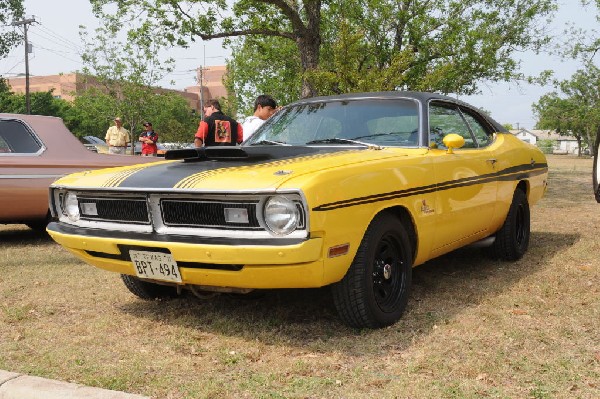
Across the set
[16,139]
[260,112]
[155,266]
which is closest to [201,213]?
[155,266]

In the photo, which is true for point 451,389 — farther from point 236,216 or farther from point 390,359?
point 236,216

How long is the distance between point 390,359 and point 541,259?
311 centimetres

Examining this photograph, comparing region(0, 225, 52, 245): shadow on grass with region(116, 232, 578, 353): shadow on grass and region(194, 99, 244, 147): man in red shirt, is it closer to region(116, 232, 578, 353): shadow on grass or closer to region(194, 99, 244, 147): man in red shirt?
region(194, 99, 244, 147): man in red shirt

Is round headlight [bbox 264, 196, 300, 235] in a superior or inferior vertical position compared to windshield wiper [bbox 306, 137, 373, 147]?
inferior

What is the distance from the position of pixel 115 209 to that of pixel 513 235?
12.0ft

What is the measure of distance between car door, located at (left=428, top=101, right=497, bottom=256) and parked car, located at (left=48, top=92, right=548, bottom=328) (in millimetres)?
15

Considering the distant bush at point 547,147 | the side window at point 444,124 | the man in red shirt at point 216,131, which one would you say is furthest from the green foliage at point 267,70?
the distant bush at point 547,147

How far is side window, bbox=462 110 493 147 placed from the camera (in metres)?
5.36

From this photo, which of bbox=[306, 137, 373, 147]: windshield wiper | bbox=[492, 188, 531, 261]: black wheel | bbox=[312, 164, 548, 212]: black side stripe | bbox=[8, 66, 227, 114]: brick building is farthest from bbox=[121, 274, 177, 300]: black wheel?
bbox=[8, 66, 227, 114]: brick building

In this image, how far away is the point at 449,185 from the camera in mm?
4438

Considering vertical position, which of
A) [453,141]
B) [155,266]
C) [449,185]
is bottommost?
[155,266]

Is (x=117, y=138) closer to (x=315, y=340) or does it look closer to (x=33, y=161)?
(x=33, y=161)

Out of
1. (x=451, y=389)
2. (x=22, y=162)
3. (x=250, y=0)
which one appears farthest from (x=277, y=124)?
(x=250, y=0)

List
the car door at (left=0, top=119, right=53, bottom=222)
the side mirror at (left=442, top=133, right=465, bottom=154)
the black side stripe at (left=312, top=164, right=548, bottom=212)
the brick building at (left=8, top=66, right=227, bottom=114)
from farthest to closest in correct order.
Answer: the brick building at (left=8, top=66, right=227, bottom=114) < the car door at (left=0, top=119, right=53, bottom=222) < the side mirror at (left=442, top=133, right=465, bottom=154) < the black side stripe at (left=312, top=164, right=548, bottom=212)
